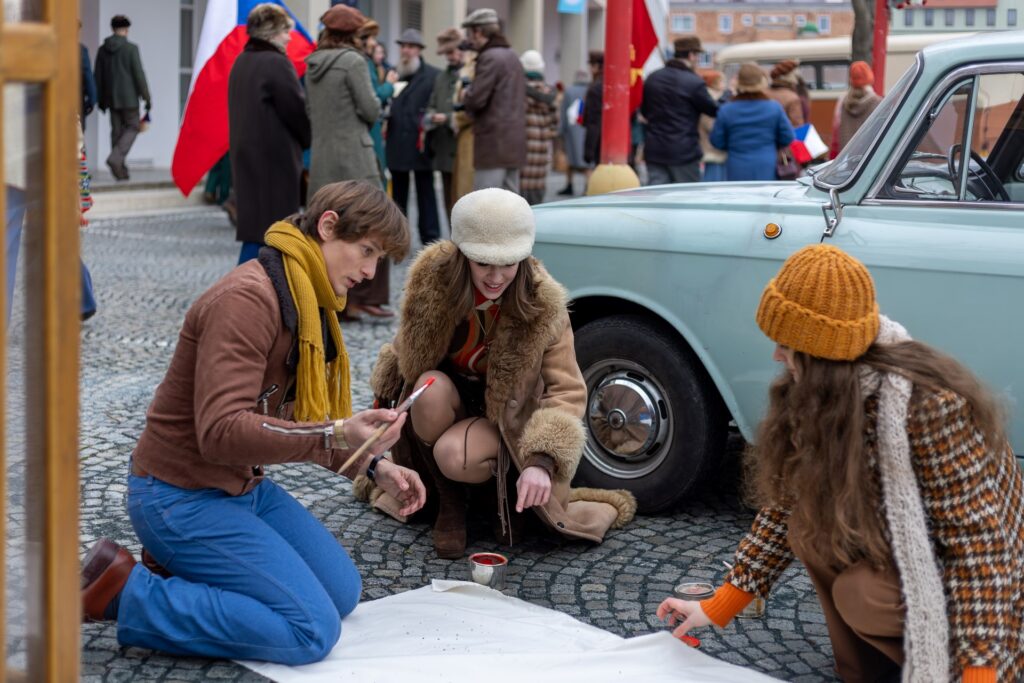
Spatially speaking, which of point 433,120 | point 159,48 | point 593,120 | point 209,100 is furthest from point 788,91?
point 159,48

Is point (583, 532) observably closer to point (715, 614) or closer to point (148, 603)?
point (715, 614)

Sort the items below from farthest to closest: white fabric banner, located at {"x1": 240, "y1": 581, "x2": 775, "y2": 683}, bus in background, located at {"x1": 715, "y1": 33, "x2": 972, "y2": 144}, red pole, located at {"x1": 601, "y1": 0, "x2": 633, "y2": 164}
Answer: bus in background, located at {"x1": 715, "y1": 33, "x2": 972, "y2": 144}, red pole, located at {"x1": 601, "y1": 0, "x2": 633, "y2": 164}, white fabric banner, located at {"x1": 240, "y1": 581, "x2": 775, "y2": 683}

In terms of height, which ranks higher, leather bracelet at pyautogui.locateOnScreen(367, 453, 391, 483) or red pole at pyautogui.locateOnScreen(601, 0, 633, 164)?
red pole at pyautogui.locateOnScreen(601, 0, 633, 164)

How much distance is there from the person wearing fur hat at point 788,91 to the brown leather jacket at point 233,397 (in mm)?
10085

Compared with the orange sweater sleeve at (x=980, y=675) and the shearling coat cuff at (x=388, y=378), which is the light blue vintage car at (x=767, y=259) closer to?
the shearling coat cuff at (x=388, y=378)

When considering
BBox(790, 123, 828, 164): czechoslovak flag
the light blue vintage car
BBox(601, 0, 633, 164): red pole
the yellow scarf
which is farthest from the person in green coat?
the yellow scarf

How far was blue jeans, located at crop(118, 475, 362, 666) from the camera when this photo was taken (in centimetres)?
339

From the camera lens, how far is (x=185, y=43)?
17641mm

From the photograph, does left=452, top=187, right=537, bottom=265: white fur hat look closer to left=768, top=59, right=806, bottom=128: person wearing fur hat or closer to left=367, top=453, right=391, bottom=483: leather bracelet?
left=367, top=453, right=391, bottom=483: leather bracelet

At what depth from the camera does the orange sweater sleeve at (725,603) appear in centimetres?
324

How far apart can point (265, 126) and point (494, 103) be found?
7.71 feet

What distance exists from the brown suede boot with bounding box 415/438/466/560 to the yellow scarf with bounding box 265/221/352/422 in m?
0.85

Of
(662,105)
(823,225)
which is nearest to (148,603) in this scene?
(823,225)

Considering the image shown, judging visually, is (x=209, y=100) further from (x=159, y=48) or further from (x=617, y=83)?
(x=159, y=48)
